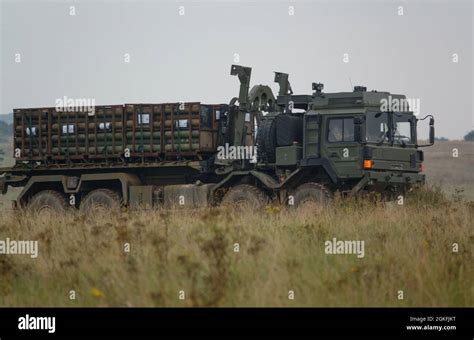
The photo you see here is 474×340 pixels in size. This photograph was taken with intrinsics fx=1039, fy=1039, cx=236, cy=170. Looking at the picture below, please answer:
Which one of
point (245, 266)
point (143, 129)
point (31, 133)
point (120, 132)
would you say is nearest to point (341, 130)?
point (143, 129)

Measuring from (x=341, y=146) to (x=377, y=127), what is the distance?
0.89 metres

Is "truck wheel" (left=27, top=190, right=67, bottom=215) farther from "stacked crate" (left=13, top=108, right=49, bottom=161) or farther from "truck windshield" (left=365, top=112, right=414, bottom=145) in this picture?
"truck windshield" (left=365, top=112, right=414, bottom=145)

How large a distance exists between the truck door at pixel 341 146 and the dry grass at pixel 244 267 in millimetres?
5723

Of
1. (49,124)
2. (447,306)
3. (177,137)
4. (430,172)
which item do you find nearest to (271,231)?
(447,306)

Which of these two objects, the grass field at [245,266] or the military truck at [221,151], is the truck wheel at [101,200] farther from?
the grass field at [245,266]

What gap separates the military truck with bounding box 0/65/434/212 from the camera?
23.0 meters

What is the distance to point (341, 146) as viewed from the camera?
75.5 feet

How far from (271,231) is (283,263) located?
3.09 metres

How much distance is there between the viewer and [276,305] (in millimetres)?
11570

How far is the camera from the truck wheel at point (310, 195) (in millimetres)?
22891

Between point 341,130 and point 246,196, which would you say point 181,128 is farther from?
point 341,130

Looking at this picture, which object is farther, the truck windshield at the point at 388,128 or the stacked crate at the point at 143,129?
the stacked crate at the point at 143,129

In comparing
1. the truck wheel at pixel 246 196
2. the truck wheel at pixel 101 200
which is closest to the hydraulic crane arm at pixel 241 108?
the truck wheel at pixel 246 196
